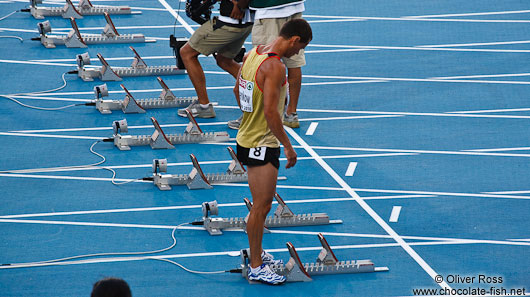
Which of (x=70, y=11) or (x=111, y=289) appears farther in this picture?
(x=70, y=11)

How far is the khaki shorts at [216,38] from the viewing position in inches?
367

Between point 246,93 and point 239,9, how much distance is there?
3.06 metres

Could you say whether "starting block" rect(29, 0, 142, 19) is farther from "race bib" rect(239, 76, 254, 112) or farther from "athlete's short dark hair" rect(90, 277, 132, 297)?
"athlete's short dark hair" rect(90, 277, 132, 297)

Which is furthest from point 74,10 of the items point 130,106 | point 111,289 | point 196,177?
point 111,289

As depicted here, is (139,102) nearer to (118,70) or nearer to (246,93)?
(118,70)

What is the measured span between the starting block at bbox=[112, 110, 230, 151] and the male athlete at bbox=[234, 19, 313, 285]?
2682 mm

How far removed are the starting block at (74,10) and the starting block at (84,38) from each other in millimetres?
995

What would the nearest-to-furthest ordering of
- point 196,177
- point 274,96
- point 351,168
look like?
point 274,96 → point 196,177 → point 351,168

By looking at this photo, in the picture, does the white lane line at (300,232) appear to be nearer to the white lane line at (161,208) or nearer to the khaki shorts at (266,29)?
the white lane line at (161,208)

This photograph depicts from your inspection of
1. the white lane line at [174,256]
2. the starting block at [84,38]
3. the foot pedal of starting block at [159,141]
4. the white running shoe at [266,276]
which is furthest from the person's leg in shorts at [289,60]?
the starting block at [84,38]

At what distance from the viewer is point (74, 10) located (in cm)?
1326

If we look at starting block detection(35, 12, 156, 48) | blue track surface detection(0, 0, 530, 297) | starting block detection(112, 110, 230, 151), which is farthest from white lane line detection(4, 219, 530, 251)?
starting block detection(35, 12, 156, 48)

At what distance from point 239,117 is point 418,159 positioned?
2.19 metres

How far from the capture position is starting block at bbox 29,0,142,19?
13195 mm
